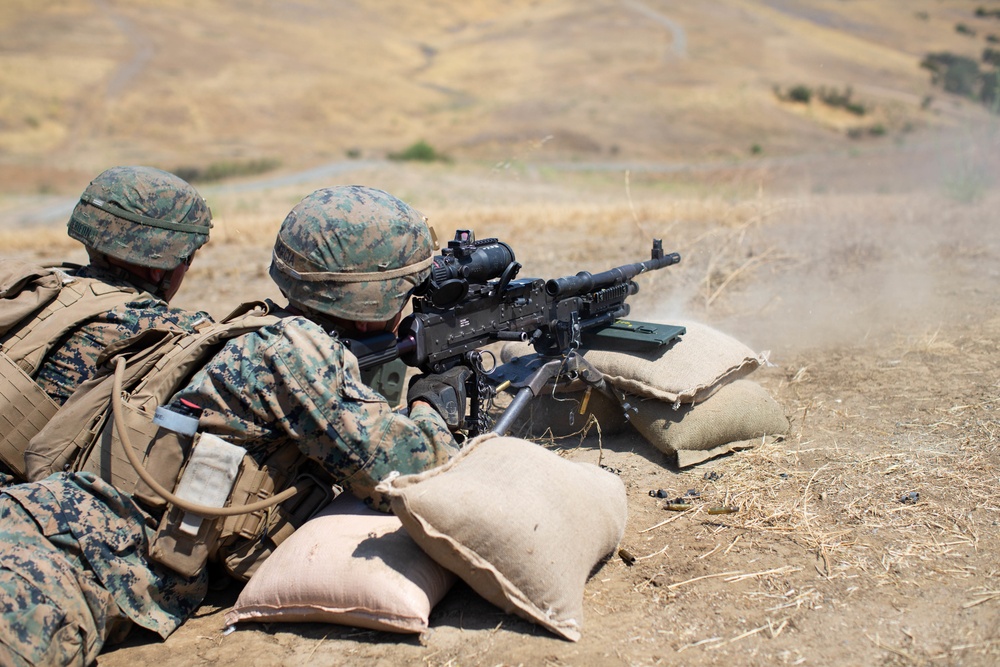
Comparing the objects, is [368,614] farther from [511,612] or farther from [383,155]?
[383,155]

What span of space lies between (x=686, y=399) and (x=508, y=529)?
2.05 metres

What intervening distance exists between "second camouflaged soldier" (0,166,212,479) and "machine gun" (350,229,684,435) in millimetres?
1040

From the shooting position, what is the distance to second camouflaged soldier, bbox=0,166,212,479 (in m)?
3.58

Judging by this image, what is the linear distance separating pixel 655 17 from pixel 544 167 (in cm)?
4150

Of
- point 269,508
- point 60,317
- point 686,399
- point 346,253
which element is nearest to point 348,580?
point 269,508

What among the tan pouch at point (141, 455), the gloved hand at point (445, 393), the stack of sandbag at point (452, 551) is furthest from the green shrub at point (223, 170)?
the stack of sandbag at point (452, 551)

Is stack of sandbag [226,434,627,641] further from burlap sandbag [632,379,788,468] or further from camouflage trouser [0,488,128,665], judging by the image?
burlap sandbag [632,379,788,468]

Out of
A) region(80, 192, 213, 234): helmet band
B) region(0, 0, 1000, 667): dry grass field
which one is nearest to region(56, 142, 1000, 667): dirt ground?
region(0, 0, 1000, 667): dry grass field

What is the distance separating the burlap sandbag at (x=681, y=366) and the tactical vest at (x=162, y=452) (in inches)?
86.1

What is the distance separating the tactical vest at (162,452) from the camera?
3082 mm

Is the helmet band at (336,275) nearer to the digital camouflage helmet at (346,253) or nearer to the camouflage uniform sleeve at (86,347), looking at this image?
the digital camouflage helmet at (346,253)

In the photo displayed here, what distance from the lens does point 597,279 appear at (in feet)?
16.8

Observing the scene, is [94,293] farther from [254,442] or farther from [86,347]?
[254,442]

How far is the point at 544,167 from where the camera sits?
3131cm
